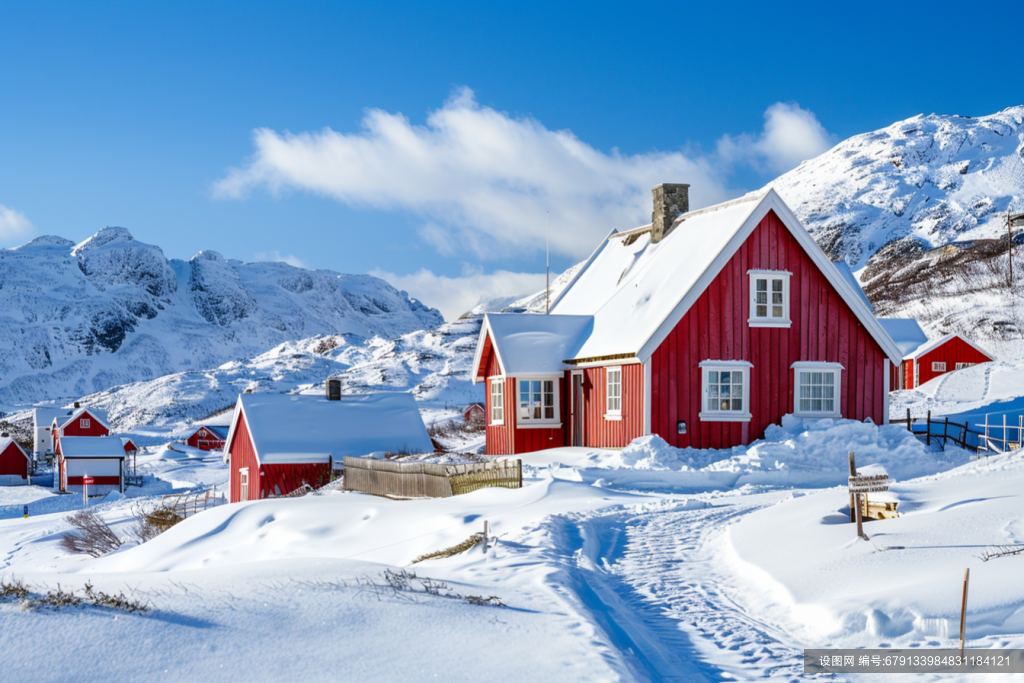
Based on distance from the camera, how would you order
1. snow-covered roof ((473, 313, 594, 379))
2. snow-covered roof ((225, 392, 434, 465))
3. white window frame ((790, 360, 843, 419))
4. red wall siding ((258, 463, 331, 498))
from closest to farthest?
white window frame ((790, 360, 843, 419)), snow-covered roof ((473, 313, 594, 379)), red wall siding ((258, 463, 331, 498)), snow-covered roof ((225, 392, 434, 465))

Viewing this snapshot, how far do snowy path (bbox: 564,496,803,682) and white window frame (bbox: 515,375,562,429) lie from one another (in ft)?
37.4

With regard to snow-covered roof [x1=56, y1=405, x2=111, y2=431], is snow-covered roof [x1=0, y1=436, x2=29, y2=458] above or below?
below

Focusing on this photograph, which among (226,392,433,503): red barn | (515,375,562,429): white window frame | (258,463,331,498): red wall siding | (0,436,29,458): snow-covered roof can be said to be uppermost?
(515,375,562,429): white window frame

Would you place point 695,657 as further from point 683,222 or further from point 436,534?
point 683,222

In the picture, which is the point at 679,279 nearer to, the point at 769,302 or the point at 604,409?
the point at 769,302

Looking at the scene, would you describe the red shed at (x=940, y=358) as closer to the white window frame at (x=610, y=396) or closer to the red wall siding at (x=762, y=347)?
the red wall siding at (x=762, y=347)

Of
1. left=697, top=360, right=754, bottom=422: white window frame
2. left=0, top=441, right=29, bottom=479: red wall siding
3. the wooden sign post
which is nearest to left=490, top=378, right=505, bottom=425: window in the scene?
left=697, top=360, right=754, bottom=422: white window frame

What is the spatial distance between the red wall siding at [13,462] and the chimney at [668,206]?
58954 mm

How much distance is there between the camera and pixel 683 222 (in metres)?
27.5

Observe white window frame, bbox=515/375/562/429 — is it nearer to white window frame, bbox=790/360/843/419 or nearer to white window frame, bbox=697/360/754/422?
white window frame, bbox=697/360/754/422

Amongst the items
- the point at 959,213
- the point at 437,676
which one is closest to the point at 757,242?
the point at 437,676

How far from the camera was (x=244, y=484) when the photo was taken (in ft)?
112

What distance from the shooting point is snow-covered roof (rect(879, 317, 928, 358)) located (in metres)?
58.3

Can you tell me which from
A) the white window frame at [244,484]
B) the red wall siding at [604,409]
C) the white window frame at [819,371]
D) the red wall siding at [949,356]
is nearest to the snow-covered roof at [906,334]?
the red wall siding at [949,356]
